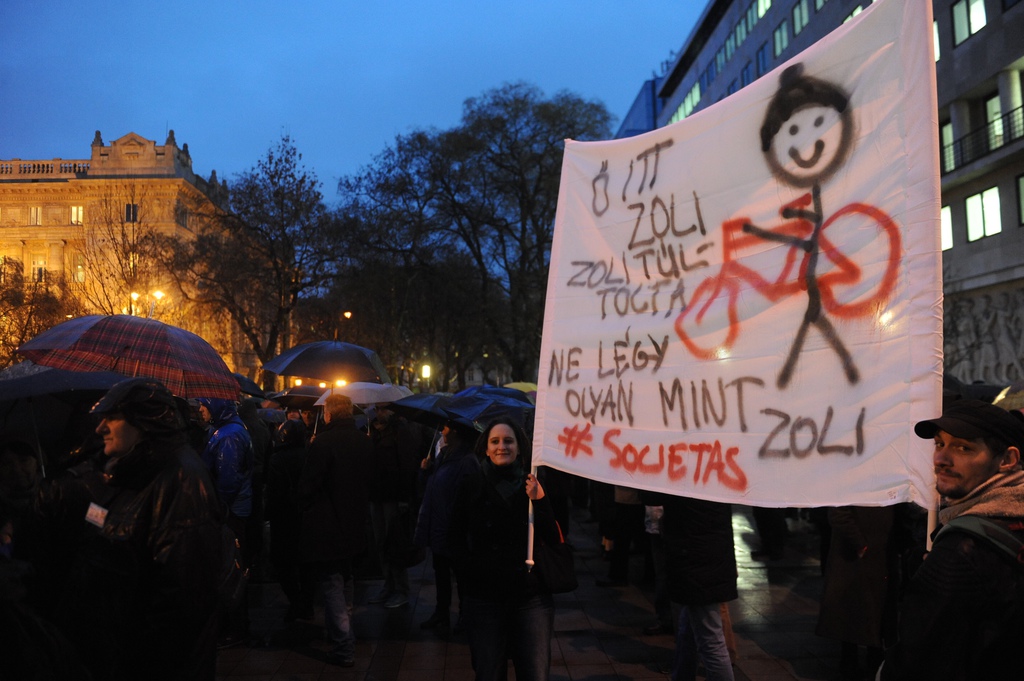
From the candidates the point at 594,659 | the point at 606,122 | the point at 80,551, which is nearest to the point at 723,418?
the point at 80,551

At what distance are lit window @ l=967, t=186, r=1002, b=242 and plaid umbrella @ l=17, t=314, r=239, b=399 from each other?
25.5m

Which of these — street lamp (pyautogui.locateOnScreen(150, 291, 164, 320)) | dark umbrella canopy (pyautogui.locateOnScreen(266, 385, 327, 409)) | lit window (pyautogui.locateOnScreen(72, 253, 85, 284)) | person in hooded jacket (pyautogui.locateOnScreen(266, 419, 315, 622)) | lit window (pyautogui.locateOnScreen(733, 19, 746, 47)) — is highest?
lit window (pyautogui.locateOnScreen(733, 19, 746, 47))

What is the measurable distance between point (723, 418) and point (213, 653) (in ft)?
7.22

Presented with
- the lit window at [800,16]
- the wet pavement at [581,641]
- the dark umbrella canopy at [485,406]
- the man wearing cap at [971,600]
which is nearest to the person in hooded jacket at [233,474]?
the wet pavement at [581,641]

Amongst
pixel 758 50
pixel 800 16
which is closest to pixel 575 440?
pixel 800 16

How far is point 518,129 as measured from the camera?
108ft

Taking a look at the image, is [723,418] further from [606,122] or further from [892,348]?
[606,122]

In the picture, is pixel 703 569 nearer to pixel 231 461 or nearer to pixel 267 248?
pixel 231 461

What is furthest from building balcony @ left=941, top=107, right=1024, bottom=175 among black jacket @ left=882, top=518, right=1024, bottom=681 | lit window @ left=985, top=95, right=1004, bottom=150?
black jacket @ left=882, top=518, right=1024, bottom=681

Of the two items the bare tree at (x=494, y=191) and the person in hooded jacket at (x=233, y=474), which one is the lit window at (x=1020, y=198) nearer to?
the bare tree at (x=494, y=191)

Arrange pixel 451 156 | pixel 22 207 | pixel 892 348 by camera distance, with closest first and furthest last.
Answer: pixel 892 348 < pixel 451 156 < pixel 22 207

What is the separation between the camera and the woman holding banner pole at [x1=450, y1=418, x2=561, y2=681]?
4.00 metres

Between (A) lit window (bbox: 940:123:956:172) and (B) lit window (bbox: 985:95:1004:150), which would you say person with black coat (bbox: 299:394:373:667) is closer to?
(B) lit window (bbox: 985:95:1004:150)

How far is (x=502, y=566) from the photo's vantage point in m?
4.03
